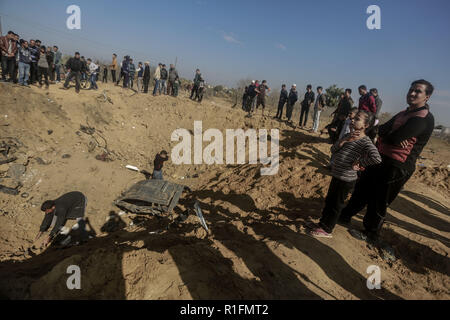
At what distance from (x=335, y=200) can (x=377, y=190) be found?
0.67m

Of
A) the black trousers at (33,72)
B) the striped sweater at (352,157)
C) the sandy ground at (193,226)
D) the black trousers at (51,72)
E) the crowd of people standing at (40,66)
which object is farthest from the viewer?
the black trousers at (51,72)

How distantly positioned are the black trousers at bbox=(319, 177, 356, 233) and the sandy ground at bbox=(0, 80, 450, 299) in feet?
1.05

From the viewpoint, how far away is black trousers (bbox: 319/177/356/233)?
304 cm

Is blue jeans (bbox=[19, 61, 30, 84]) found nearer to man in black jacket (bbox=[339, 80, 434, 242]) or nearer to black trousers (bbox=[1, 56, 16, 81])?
black trousers (bbox=[1, 56, 16, 81])

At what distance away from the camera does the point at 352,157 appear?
292 cm

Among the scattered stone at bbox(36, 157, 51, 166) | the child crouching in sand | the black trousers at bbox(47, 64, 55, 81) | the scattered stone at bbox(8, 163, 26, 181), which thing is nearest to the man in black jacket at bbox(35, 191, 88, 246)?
the scattered stone at bbox(8, 163, 26, 181)

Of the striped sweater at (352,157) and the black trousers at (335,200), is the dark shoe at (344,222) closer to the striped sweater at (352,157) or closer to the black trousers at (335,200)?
the black trousers at (335,200)

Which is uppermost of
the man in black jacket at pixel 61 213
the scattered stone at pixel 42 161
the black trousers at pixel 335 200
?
the black trousers at pixel 335 200

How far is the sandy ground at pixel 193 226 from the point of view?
2578 millimetres

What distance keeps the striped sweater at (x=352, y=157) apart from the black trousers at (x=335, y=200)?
0.11 m

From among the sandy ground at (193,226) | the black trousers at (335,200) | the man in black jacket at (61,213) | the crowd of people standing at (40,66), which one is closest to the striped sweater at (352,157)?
the black trousers at (335,200)

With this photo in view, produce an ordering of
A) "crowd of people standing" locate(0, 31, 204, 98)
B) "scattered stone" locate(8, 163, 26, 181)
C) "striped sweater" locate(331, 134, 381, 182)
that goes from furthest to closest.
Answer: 1. "crowd of people standing" locate(0, 31, 204, 98)
2. "scattered stone" locate(8, 163, 26, 181)
3. "striped sweater" locate(331, 134, 381, 182)

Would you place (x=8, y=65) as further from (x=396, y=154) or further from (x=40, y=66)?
(x=396, y=154)

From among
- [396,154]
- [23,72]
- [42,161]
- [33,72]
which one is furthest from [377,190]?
[33,72]
